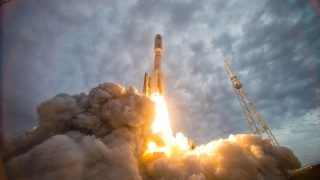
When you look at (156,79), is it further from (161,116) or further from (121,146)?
(121,146)

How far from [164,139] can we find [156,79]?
431 inches

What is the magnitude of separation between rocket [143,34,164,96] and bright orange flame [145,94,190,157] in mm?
1154

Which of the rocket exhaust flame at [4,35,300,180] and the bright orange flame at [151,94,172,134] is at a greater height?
the bright orange flame at [151,94,172,134]

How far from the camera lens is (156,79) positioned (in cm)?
4562

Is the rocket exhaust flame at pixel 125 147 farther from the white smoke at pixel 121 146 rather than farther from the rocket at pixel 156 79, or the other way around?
the rocket at pixel 156 79

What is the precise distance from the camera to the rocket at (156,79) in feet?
150

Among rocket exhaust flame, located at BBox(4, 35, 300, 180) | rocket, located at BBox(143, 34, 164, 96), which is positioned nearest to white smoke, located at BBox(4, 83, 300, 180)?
rocket exhaust flame, located at BBox(4, 35, 300, 180)

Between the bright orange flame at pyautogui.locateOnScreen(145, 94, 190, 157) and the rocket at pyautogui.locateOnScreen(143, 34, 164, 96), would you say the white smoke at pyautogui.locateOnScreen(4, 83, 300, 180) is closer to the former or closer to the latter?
the bright orange flame at pyautogui.locateOnScreen(145, 94, 190, 157)

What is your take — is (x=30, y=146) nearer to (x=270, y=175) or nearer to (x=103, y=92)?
(x=103, y=92)

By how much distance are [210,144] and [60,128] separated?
2213 cm

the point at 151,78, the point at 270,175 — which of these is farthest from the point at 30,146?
the point at 270,175

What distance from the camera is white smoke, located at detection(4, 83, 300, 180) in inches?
1195

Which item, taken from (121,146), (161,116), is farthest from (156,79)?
(121,146)

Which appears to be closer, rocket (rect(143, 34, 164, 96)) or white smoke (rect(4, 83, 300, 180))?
white smoke (rect(4, 83, 300, 180))
